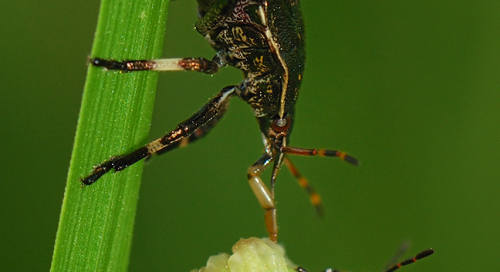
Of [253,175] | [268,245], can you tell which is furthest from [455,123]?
[268,245]

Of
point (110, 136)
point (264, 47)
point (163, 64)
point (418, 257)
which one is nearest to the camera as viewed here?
point (110, 136)

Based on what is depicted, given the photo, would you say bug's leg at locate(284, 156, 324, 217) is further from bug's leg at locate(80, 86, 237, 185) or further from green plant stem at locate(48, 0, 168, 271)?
green plant stem at locate(48, 0, 168, 271)

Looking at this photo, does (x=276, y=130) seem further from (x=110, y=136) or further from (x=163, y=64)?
(x=110, y=136)

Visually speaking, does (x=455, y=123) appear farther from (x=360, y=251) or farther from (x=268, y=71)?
(x=268, y=71)

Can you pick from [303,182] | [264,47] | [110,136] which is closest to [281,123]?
[264,47]

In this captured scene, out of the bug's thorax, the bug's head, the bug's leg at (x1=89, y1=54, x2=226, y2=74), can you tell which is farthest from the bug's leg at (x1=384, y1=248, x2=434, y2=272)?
the bug's leg at (x1=89, y1=54, x2=226, y2=74)

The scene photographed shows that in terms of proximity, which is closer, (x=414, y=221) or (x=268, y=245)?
(x=268, y=245)
